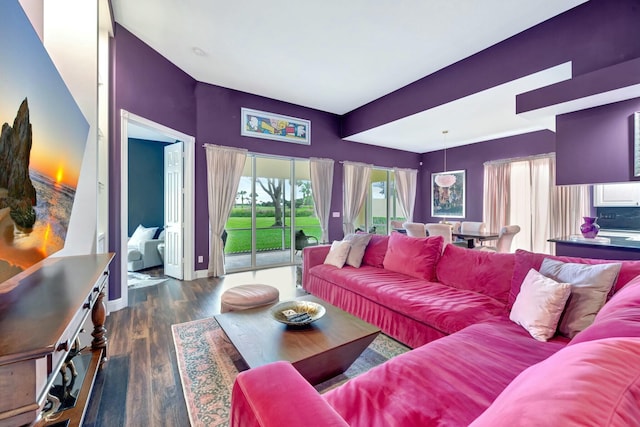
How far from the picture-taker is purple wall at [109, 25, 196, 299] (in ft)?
10.2

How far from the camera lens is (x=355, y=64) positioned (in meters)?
3.94

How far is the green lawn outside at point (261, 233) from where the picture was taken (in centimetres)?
523

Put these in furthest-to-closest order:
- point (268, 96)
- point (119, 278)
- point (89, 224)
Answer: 1. point (268, 96)
2. point (119, 278)
3. point (89, 224)

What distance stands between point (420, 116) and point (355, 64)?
1.47 metres

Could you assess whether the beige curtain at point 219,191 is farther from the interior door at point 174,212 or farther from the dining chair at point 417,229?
the dining chair at point 417,229

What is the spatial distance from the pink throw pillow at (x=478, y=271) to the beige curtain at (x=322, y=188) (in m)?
3.38

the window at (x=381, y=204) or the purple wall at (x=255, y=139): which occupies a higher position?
the purple wall at (x=255, y=139)

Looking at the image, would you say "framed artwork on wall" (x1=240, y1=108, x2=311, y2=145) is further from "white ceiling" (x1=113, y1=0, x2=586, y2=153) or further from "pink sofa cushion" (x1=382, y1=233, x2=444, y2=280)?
"pink sofa cushion" (x1=382, y1=233, x2=444, y2=280)

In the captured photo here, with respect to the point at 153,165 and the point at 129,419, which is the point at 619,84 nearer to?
the point at 129,419

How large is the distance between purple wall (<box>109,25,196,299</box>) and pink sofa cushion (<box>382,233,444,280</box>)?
3296mm

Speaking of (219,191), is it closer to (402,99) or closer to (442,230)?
(402,99)

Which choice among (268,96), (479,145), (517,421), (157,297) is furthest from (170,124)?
(479,145)

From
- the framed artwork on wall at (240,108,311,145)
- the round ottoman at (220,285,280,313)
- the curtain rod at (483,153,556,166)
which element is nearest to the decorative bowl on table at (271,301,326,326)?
the round ottoman at (220,285,280,313)

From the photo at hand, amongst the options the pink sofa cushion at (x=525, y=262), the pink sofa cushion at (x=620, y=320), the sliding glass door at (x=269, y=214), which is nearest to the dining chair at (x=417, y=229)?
the sliding glass door at (x=269, y=214)
